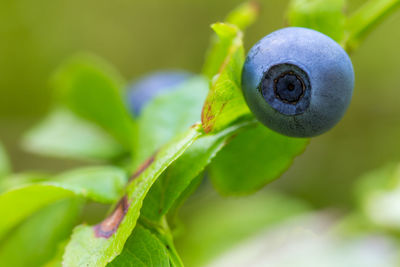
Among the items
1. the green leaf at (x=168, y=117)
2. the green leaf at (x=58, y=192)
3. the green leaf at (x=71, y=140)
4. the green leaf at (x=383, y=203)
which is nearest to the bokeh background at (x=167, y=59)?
the green leaf at (x=383, y=203)

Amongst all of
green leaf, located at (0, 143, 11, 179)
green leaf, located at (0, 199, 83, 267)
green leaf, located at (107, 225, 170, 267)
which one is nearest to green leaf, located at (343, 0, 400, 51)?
green leaf, located at (107, 225, 170, 267)

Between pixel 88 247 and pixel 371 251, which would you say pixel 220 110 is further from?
pixel 371 251

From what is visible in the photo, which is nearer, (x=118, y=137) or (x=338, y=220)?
(x=118, y=137)

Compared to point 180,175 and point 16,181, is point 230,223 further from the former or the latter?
point 180,175

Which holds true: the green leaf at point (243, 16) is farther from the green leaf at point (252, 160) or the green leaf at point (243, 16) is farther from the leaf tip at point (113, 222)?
the leaf tip at point (113, 222)

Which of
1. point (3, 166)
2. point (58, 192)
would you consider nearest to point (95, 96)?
point (3, 166)

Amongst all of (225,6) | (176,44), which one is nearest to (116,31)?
(176,44)
